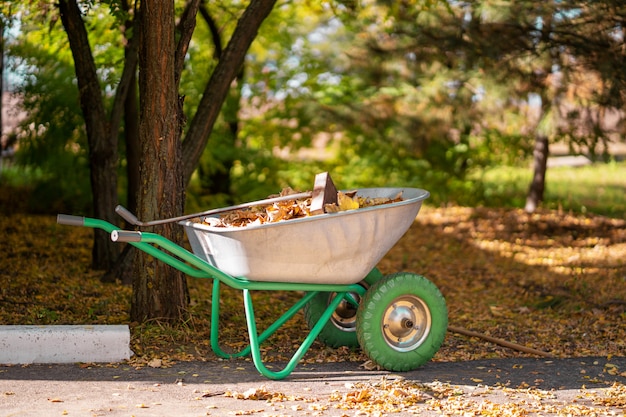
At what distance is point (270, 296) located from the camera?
21.8 feet

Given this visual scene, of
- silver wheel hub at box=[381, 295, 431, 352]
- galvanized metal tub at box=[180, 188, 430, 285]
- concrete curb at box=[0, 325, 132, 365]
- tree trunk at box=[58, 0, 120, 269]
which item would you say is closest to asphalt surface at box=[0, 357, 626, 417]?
concrete curb at box=[0, 325, 132, 365]

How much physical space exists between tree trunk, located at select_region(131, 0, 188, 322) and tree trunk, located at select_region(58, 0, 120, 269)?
1.16 meters

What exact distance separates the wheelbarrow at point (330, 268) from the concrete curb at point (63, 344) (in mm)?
531

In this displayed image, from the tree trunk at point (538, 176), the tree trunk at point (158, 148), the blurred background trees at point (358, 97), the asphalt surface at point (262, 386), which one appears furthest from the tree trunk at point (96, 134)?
the tree trunk at point (538, 176)

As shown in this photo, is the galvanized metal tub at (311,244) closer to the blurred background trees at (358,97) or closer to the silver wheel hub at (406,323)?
the silver wheel hub at (406,323)

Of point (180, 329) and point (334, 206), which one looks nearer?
point (334, 206)

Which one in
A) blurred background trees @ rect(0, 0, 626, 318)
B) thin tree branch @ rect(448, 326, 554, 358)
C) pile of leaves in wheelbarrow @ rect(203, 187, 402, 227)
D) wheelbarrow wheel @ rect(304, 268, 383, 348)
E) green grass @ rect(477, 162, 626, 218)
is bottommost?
thin tree branch @ rect(448, 326, 554, 358)

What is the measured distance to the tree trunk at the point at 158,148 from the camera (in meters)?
4.93

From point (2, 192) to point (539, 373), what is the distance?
750cm

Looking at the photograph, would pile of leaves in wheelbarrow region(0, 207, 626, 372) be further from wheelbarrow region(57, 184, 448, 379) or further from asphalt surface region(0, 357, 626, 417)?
wheelbarrow region(57, 184, 448, 379)

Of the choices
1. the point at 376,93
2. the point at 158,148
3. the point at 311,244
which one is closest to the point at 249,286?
the point at 311,244

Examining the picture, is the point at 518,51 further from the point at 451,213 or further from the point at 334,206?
the point at 334,206

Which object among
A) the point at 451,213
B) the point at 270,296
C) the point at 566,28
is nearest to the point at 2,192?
the point at 270,296

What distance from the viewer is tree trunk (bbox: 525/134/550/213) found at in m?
10.5
